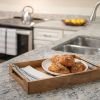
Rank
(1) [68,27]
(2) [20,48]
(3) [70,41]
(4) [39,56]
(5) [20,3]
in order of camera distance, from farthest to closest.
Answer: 1. (5) [20,3]
2. (2) [20,48]
3. (1) [68,27]
4. (3) [70,41]
5. (4) [39,56]

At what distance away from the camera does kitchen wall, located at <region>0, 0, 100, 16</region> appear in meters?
3.98

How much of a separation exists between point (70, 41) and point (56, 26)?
1.25 meters

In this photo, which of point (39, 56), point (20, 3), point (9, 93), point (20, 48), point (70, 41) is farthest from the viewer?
point (20, 3)

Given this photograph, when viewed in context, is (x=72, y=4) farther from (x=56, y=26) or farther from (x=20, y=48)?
(x=20, y=48)

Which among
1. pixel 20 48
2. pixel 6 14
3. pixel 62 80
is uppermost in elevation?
pixel 6 14

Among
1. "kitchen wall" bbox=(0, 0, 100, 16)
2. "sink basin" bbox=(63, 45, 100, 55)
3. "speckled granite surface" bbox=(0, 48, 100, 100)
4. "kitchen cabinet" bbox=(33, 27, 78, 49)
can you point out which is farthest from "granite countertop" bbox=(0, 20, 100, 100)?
"kitchen wall" bbox=(0, 0, 100, 16)

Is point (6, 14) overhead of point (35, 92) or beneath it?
overhead

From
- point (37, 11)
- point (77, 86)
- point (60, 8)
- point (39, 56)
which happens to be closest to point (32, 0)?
point (37, 11)

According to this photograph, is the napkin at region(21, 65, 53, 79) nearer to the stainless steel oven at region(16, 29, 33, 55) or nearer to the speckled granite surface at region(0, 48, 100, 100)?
the speckled granite surface at region(0, 48, 100, 100)

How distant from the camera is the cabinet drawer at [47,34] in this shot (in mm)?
3431

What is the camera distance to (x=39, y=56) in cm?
153

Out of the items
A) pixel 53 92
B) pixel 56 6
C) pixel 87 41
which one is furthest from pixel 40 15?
pixel 53 92

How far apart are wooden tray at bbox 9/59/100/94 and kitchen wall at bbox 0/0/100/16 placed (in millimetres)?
2952

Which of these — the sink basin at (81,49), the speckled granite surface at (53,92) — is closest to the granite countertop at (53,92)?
the speckled granite surface at (53,92)
